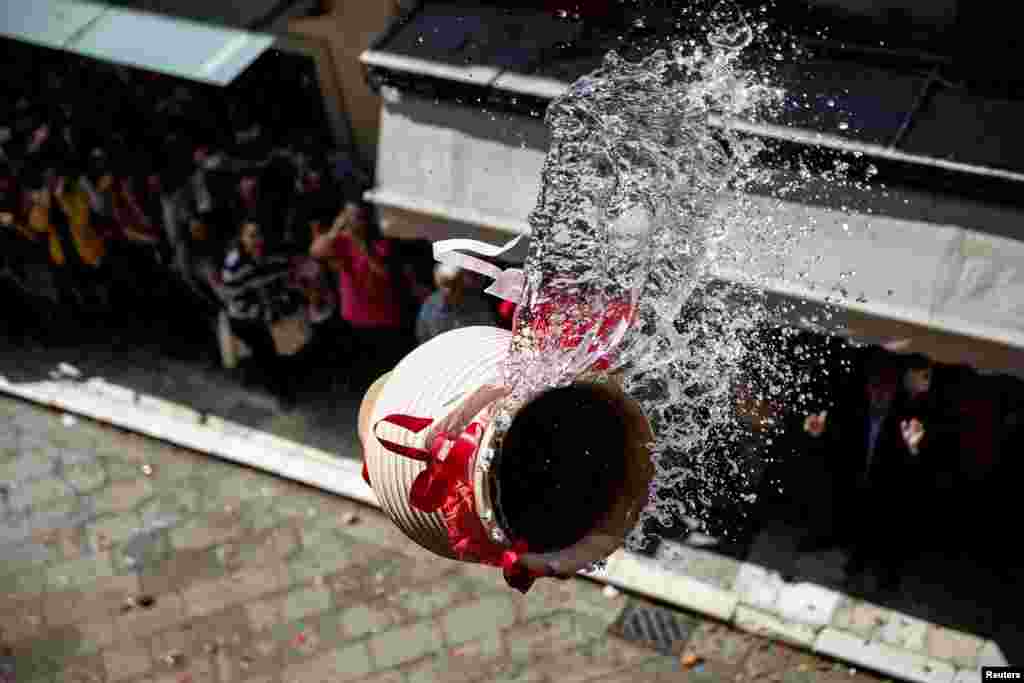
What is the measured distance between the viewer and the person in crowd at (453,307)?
707cm

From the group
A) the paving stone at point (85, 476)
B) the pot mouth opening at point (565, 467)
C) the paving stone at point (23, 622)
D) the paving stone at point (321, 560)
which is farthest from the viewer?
the paving stone at point (85, 476)

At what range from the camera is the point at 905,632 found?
719 cm

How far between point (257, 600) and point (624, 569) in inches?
90.0

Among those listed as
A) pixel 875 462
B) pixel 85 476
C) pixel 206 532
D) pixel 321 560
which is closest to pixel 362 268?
pixel 321 560

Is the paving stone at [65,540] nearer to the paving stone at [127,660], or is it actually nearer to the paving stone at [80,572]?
the paving stone at [80,572]

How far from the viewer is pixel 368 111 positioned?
9508mm

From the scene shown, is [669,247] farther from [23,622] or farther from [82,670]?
[23,622]

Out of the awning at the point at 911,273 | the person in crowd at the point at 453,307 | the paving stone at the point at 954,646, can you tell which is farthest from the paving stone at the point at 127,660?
the paving stone at the point at 954,646

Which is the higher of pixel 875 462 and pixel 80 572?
pixel 875 462

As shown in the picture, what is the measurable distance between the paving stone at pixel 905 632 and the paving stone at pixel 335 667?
2.95 m

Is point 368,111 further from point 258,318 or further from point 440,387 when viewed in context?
point 440,387

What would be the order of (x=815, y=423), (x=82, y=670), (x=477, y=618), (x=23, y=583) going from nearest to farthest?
(x=815, y=423), (x=477, y=618), (x=82, y=670), (x=23, y=583)

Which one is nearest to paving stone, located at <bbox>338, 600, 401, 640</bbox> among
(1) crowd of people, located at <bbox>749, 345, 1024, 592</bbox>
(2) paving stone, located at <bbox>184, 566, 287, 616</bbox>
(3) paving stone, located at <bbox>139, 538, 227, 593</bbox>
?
(2) paving stone, located at <bbox>184, 566, 287, 616</bbox>

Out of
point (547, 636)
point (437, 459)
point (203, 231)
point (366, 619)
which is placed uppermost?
point (437, 459)
